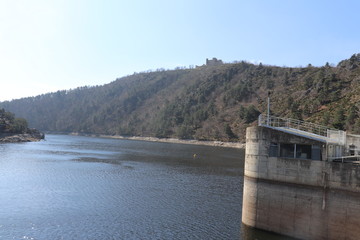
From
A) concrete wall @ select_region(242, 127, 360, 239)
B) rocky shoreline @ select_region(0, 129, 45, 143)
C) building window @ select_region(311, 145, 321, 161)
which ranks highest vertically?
building window @ select_region(311, 145, 321, 161)

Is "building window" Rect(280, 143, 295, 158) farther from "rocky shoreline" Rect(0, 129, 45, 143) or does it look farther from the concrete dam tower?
"rocky shoreline" Rect(0, 129, 45, 143)

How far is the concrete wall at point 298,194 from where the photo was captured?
20859 mm


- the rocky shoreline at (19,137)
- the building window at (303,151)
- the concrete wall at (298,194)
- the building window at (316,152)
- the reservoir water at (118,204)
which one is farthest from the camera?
the rocky shoreline at (19,137)

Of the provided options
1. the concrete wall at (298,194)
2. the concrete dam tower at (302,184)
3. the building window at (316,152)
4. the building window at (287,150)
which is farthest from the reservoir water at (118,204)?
the building window at (316,152)

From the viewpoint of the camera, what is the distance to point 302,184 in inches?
894

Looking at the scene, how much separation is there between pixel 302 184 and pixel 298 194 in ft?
2.76

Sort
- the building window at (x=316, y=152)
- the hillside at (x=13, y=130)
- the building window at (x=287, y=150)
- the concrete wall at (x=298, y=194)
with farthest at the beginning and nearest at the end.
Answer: the hillside at (x=13, y=130) → the building window at (x=287, y=150) → the building window at (x=316, y=152) → the concrete wall at (x=298, y=194)

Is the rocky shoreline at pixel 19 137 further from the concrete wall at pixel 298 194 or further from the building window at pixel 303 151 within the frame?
the building window at pixel 303 151

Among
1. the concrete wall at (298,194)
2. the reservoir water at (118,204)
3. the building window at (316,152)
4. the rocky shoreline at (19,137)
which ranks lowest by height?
the reservoir water at (118,204)

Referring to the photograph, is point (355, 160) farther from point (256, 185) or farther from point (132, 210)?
point (132, 210)

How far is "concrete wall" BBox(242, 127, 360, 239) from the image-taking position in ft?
68.4

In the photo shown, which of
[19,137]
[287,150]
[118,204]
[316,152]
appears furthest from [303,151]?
[19,137]

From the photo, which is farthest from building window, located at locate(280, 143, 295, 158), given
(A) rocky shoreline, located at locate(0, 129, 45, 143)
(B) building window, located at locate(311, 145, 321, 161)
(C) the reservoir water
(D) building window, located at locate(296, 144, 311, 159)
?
(A) rocky shoreline, located at locate(0, 129, 45, 143)

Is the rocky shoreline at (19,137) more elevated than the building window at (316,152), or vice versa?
the building window at (316,152)
